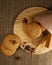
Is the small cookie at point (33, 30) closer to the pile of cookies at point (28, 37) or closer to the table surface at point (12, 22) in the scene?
the pile of cookies at point (28, 37)

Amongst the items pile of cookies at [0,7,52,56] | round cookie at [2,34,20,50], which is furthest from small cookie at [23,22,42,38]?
round cookie at [2,34,20,50]

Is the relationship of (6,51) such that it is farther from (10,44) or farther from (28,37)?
(28,37)

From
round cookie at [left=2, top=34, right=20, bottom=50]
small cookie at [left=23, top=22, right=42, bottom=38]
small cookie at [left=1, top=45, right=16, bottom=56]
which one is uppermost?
small cookie at [left=23, top=22, right=42, bottom=38]

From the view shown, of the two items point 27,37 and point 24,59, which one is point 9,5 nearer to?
point 27,37

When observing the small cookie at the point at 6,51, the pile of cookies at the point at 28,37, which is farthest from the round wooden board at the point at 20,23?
the small cookie at the point at 6,51

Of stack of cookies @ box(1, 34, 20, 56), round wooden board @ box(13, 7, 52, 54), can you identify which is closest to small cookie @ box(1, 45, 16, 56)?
stack of cookies @ box(1, 34, 20, 56)

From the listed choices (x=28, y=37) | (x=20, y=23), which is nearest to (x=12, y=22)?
(x=20, y=23)

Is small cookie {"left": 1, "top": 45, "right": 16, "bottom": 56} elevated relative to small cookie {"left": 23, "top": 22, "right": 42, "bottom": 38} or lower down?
lower down

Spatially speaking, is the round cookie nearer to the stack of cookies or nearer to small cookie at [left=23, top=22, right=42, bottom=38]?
the stack of cookies
